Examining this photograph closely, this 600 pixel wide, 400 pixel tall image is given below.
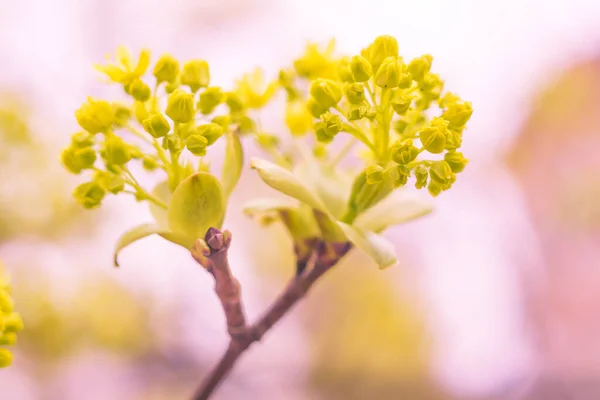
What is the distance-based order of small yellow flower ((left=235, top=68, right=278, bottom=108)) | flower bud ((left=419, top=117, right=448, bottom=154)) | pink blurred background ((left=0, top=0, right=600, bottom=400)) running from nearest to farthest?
flower bud ((left=419, top=117, right=448, bottom=154)) → small yellow flower ((left=235, top=68, right=278, bottom=108)) → pink blurred background ((left=0, top=0, right=600, bottom=400))

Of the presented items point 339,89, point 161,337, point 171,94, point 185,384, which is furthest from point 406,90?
point 185,384

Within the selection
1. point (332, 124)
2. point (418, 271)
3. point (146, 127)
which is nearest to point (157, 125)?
point (146, 127)

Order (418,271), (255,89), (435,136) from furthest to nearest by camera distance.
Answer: (418,271) < (255,89) < (435,136)

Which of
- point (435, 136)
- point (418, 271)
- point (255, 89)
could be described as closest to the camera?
point (435, 136)

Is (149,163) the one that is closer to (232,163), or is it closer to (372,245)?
(232,163)

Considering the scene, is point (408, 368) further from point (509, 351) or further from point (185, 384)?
point (185, 384)

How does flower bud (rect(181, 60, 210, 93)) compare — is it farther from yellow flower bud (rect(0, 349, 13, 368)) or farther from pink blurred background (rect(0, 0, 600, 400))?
pink blurred background (rect(0, 0, 600, 400))

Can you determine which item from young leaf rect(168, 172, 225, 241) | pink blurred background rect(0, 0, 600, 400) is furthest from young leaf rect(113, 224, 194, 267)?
pink blurred background rect(0, 0, 600, 400)
